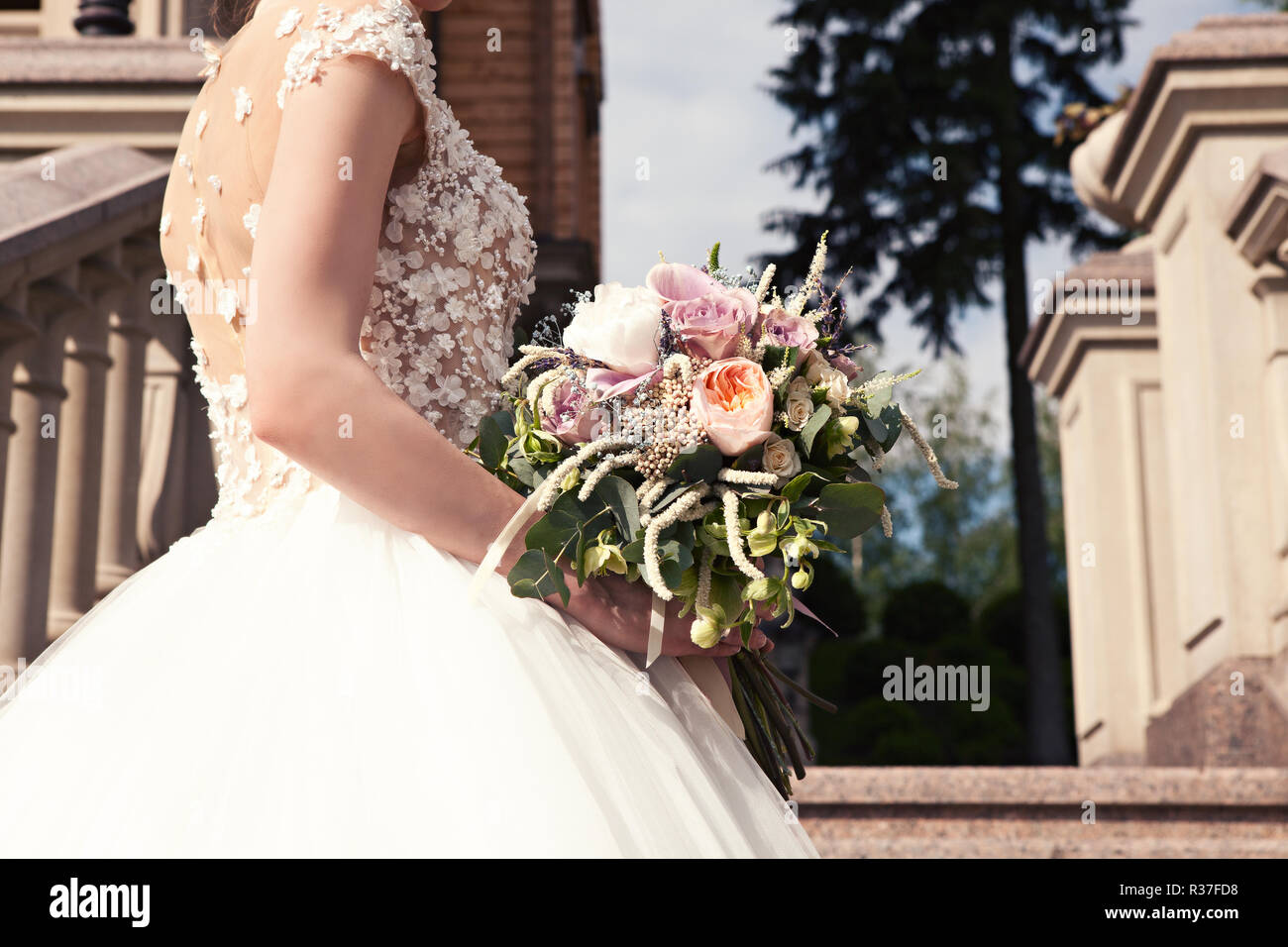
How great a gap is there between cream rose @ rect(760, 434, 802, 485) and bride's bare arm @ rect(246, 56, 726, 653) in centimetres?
45

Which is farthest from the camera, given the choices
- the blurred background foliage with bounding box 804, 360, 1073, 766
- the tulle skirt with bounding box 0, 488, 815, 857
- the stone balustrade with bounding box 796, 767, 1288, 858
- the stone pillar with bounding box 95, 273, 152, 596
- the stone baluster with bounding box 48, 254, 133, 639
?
the blurred background foliage with bounding box 804, 360, 1073, 766

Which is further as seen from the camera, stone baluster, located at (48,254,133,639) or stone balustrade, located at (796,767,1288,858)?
stone baluster, located at (48,254,133,639)

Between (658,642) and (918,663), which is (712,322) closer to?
(658,642)

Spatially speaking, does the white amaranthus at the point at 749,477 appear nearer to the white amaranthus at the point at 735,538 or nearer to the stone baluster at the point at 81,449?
the white amaranthus at the point at 735,538

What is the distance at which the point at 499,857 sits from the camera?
1.86m

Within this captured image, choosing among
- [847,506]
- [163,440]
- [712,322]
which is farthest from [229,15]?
[163,440]

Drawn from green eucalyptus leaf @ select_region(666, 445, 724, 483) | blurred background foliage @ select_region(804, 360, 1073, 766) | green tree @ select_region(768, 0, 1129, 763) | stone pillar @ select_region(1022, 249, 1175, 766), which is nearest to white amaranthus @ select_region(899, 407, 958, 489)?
green eucalyptus leaf @ select_region(666, 445, 724, 483)

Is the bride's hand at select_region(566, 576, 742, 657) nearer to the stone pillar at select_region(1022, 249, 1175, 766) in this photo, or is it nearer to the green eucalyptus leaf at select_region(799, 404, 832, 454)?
the green eucalyptus leaf at select_region(799, 404, 832, 454)

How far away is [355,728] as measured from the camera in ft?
6.67

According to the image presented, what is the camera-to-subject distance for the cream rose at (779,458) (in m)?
2.24

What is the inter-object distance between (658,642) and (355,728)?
514mm

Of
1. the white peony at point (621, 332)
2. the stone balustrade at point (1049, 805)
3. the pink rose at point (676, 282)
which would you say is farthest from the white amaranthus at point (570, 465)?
the stone balustrade at point (1049, 805)

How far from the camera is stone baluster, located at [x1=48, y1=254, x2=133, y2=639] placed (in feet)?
18.4
